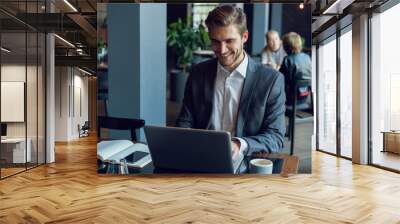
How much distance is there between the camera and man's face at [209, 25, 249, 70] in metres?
5.72

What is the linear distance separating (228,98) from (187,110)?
0.63 meters

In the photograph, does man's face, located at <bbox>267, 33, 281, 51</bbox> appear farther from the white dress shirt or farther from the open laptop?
the open laptop

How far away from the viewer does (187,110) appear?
19.0ft

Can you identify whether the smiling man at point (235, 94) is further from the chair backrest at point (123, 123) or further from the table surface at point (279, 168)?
the chair backrest at point (123, 123)

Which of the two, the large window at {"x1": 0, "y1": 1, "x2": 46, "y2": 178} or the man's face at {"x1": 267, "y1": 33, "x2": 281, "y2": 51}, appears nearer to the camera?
the man's face at {"x1": 267, "y1": 33, "x2": 281, "y2": 51}

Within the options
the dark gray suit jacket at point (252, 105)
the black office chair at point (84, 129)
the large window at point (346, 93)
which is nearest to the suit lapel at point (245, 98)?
the dark gray suit jacket at point (252, 105)

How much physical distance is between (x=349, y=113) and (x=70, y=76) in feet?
33.2

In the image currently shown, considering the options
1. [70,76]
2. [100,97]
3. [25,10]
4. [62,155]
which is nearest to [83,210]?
[100,97]

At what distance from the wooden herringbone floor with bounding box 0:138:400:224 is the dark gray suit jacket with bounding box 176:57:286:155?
66cm

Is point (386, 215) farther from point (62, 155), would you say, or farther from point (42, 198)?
point (62, 155)

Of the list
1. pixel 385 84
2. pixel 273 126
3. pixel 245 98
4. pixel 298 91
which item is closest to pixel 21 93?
pixel 245 98

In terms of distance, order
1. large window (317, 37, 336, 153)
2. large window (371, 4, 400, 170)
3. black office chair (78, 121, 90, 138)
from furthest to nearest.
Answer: black office chair (78, 121, 90, 138) < large window (317, 37, 336, 153) < large window (371, 4, 400, 170)

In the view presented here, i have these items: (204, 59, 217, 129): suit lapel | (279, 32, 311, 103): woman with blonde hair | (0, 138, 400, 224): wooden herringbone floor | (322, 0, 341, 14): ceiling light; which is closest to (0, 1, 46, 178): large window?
(0, 138, 400, 224): wooden herringbone floor

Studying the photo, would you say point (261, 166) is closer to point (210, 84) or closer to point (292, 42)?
point (210, 84)
